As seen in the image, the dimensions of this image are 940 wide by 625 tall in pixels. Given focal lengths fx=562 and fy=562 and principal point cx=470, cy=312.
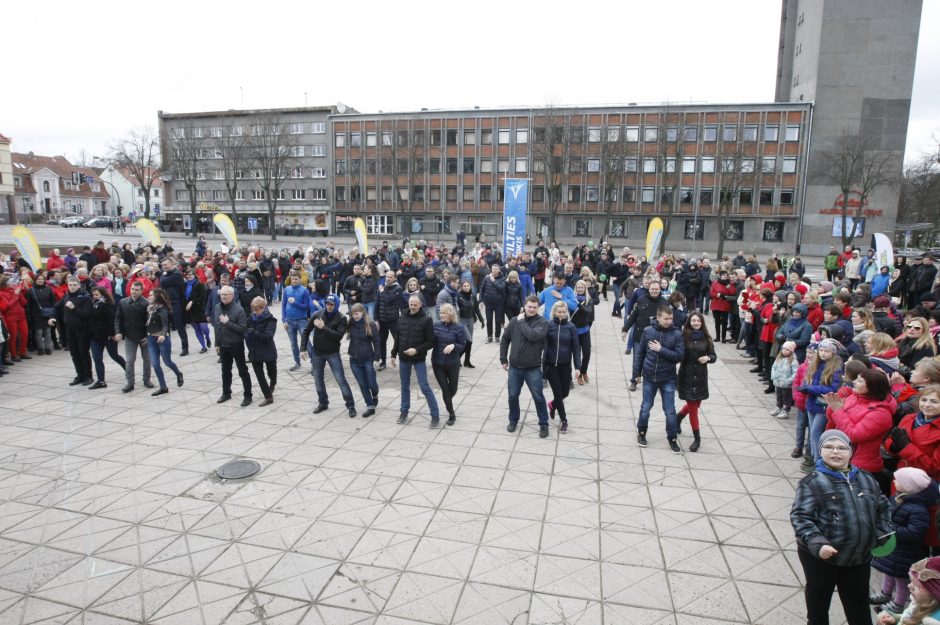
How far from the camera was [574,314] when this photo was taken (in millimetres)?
9812

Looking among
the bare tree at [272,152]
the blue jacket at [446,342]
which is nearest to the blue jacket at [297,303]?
the blue jacket at [446,342]

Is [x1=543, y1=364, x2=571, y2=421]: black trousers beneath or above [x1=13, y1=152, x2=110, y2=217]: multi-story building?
beneath

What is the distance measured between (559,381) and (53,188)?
101301mm

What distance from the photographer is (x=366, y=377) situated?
8.70 meters

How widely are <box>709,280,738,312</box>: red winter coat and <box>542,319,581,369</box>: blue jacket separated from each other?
7297 millimetres

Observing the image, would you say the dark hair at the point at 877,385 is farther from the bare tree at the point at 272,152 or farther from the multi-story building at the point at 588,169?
the bare tree at the point at 272,152

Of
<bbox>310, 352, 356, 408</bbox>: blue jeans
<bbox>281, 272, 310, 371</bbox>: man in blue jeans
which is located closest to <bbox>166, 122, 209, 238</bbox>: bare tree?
<bbox>281, 272, 310, 371</bbox>: man in blue jeans

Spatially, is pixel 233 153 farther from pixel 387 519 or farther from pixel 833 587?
pixel 833 587

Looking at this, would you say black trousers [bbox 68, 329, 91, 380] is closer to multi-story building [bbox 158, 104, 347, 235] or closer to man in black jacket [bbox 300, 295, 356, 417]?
man in black jacket [bbox 300, 295, 356, 417]

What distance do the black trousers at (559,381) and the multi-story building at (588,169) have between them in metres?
42.4

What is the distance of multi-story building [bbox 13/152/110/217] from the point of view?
260 ft

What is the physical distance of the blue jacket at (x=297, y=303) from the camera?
10.9 metres

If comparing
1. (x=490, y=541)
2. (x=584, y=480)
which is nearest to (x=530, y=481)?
(x=584, y=480)

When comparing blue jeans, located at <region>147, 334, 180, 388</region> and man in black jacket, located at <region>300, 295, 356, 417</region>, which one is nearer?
man in black jacket, located at <region>300, 295, 356, 417</region>
